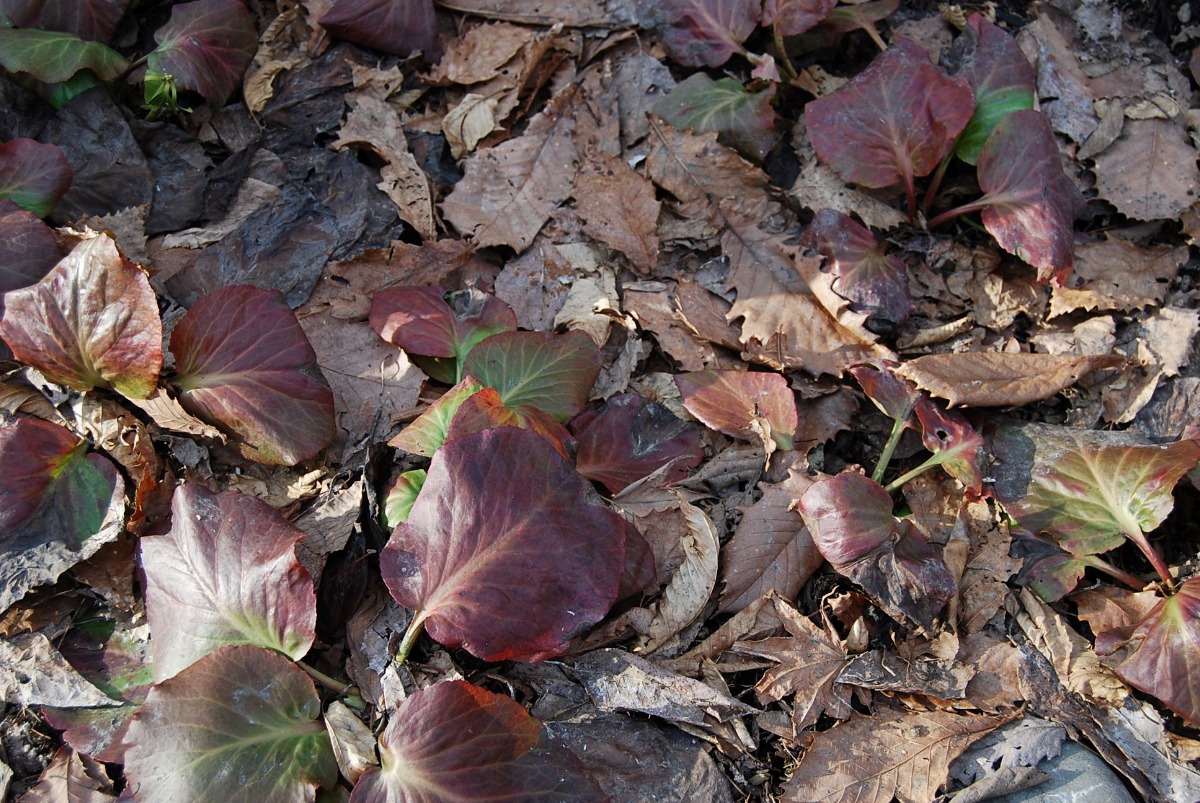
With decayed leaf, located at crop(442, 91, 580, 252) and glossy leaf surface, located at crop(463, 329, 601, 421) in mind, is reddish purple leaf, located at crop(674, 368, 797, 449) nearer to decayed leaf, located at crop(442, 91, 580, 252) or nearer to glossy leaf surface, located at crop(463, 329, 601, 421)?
glossy leaf surface, located at crop(463, 329, 601, 421)

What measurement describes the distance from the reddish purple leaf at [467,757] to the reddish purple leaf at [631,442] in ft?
2.06

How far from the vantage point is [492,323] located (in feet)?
7.29

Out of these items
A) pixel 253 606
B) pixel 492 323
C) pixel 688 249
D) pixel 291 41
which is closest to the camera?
→ pixel 253 606

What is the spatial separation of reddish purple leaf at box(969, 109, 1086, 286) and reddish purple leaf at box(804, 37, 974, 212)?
131 millimetres

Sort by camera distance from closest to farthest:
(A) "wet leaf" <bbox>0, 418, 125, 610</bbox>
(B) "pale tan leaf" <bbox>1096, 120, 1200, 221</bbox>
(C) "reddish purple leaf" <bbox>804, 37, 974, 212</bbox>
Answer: (A) "wet leaf" <bbox>0, 418, 125, 610</bbox>, (C) "reddish purple leaf" <bbox>804, 37, 974, 212</bbox>, (B) "pale tan leaf" <bbox>1096, 120, 1200, 221</bbox>

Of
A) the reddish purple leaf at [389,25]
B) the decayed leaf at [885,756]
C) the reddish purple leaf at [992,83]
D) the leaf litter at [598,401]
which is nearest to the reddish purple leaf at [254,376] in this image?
the leaf litter at [598,401]

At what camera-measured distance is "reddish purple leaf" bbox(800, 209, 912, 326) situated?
2338 mm

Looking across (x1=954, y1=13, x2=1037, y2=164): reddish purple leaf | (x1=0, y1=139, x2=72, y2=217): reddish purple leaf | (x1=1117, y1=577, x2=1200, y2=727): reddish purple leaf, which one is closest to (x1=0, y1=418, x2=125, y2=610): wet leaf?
(x1=0, y1=139, x2=72, y2=217): reddish purple leaf

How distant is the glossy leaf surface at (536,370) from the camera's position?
2.09 metres

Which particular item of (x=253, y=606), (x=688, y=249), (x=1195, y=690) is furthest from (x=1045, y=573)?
(x=253, y=606)

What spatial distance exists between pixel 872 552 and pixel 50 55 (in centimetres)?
244

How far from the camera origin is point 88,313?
74.0 inches

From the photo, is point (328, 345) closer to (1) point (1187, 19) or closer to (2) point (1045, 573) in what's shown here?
(2) point (1045, 573)

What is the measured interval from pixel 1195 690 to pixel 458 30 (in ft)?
8.85
